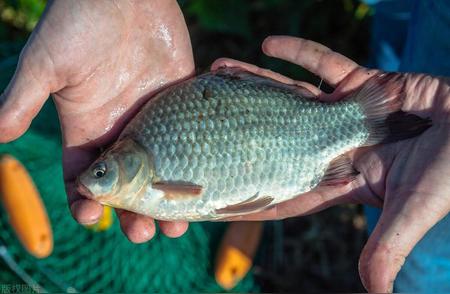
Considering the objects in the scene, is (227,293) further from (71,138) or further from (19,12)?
(19,12)

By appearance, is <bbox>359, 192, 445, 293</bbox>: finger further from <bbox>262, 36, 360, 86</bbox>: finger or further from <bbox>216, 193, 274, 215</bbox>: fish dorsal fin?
<bbox>262, 36, 360, 86</bbox>: finger

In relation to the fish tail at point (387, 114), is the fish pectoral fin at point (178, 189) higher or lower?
lower

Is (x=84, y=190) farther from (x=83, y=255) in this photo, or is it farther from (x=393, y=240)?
(x=393, y=240)

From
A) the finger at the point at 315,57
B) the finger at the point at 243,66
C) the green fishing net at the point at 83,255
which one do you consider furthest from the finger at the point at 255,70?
the green fishing net at the point at 83,255

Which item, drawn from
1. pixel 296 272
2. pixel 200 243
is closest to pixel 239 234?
pixel 200 243

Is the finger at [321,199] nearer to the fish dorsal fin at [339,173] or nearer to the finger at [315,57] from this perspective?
the fish dorsal fin at [339,173]

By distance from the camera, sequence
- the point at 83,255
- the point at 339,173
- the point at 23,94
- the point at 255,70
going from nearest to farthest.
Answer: the point at 23,94, the point at 339,173, the point at 255,70, the point at 83,255

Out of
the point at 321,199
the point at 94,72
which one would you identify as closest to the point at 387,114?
the point at 321,199
